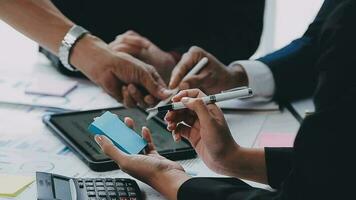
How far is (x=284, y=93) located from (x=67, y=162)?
2.23 ft

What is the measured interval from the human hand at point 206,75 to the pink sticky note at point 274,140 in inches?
8.9

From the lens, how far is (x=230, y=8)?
193cm

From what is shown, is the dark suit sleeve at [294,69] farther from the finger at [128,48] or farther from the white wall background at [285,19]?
the white wall background at [285,19]

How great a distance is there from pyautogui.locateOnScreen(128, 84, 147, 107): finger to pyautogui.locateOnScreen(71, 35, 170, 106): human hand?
0.02m

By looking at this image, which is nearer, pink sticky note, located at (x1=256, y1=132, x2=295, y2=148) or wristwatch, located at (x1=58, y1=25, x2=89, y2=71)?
pink sticky note, located at (x1=256, y1=132, x2=295, y2=148)

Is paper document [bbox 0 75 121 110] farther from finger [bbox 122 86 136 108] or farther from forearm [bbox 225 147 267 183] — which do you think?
forearm [bbox 225 147 267 183]

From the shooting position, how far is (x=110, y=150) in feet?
3.86

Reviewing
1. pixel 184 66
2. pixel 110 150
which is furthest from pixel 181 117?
pixel 184 66

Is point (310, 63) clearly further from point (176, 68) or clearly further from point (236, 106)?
point (176, 68)

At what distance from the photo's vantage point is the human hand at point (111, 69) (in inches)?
59.2

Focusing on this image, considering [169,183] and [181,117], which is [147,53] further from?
[169,183]

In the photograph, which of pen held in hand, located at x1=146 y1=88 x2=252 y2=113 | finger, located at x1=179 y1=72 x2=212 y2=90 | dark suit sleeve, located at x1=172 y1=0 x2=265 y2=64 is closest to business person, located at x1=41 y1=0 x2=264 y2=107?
dark suit sleeve, located at x1=172 y1=0 x2=265 y2=64

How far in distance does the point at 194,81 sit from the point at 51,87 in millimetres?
398

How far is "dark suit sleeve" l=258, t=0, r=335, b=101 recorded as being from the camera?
5.49 ft
